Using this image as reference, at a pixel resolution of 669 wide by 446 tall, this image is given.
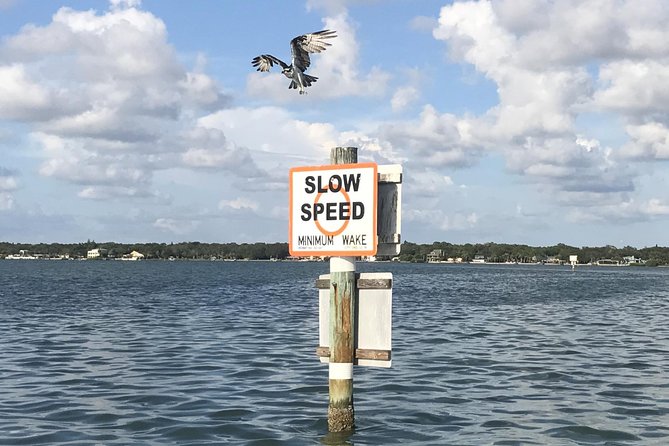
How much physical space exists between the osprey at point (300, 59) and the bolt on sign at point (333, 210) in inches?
90.7

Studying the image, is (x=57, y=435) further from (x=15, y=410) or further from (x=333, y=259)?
(x=333, y=259)

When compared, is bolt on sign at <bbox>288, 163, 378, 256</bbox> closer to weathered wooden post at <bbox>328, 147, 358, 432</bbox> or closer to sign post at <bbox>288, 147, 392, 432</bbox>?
sign post at <bbox>288, 147, 392, 432</bbox>

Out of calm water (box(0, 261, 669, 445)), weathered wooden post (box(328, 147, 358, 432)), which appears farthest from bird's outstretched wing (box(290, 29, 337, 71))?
calm water (box(0, 261, 669, 445))

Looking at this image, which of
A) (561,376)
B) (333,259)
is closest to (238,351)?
(561,376)

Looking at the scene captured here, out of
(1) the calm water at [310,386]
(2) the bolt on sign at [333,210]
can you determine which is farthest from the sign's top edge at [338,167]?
(1) the calm water at [310,386]

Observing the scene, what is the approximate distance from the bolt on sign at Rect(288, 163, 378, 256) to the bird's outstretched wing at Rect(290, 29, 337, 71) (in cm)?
243

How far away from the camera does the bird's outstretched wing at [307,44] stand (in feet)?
43.1

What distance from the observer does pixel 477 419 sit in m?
14.5

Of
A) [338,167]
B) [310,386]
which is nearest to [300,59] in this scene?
[338,167]

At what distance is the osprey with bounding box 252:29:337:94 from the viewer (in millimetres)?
13148

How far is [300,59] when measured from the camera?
13523 millimetres

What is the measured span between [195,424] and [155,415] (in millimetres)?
1136

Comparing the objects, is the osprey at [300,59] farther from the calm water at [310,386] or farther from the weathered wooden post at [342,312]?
the calm water at [310,386]

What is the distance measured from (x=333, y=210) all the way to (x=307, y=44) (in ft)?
→ 10.5
